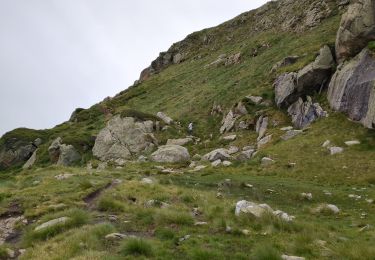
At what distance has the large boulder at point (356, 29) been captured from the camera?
40.4 m

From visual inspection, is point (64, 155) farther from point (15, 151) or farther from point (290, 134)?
point (290, 134)

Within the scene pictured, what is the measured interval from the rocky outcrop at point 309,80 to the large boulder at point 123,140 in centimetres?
1679

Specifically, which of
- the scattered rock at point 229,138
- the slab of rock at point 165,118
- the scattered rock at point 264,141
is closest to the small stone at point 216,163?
the scattered rock at point 264,141

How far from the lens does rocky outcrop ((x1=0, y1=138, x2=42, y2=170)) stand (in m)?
69.0

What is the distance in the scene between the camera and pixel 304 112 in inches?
1693

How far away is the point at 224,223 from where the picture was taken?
18062 millimetres

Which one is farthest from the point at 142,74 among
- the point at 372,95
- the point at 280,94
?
the point at 372,95

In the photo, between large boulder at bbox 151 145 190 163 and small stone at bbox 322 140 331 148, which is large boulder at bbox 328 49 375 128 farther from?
large boulder at bbox 151 145 190 163

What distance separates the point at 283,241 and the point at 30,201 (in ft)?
50.5

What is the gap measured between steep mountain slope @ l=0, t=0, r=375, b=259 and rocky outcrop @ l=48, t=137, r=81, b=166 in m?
0.16

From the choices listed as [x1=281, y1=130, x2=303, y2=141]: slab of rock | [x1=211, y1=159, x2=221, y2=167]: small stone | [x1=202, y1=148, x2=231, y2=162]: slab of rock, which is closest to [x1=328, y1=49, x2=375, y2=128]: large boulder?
[x1=281, y1=130, x2=303, y2=141]: slab of rock

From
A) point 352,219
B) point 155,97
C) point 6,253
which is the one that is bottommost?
point 352,219

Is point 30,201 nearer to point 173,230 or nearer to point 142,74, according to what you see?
point 173,230

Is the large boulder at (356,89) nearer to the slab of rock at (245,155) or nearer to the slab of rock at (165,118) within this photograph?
the slab of rock at (245,155)
